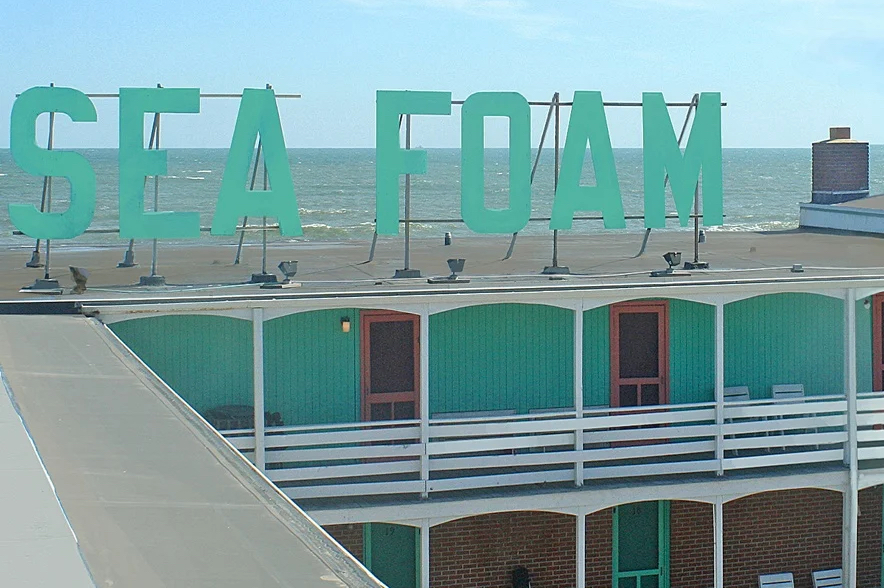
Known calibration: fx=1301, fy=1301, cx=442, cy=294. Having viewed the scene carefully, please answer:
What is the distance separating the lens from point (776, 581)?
740 inches

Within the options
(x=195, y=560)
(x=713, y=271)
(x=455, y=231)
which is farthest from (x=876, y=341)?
(x=455, y=231)

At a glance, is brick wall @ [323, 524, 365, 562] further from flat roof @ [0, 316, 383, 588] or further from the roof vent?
the roof vent

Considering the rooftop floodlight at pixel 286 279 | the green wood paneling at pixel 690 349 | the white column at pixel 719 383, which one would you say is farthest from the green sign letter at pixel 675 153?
the rooftop floodlight at pixel 286 279

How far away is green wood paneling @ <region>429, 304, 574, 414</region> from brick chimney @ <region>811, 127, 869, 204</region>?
1451 centimetres

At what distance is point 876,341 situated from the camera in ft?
63.4

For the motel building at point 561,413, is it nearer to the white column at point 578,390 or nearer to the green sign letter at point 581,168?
the white column at point 578,390

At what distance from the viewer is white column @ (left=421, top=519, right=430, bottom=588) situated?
1630cm

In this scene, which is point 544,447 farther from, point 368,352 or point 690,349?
point 368,352

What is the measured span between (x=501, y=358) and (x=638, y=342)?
6.64ft

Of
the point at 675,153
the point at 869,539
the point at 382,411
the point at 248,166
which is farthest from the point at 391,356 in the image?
the point at 869,539

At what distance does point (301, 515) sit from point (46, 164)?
1263 cm

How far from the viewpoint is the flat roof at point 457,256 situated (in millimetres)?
17578

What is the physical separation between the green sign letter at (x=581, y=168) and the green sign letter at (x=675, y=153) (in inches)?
22.7

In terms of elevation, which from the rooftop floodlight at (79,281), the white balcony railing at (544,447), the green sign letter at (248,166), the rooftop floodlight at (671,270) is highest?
the green sign letter at (248,166)
